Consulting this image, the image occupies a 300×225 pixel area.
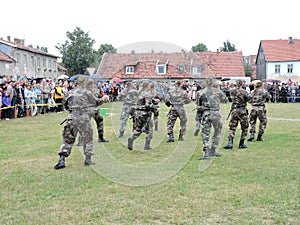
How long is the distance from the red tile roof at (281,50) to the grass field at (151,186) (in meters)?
47.2

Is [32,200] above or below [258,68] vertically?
below

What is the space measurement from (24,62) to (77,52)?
20534 mm

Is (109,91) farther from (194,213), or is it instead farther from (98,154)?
(194,213)

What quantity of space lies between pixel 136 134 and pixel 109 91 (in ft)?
60.4

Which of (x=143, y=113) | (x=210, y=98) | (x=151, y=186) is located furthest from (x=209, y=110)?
(x=151, y=186)

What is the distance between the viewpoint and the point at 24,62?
44156 mm

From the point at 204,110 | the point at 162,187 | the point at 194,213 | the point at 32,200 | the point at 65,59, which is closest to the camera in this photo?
the point at 194,213

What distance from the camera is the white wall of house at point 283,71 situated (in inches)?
2149

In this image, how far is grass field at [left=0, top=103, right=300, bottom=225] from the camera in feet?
17.5

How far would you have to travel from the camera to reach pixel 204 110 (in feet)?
30.1

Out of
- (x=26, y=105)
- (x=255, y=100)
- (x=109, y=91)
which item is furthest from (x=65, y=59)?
(x=255, y=100)

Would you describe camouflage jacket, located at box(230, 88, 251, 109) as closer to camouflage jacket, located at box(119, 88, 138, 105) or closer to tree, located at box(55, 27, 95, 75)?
camouflage jacket, located at box(119, 88, 138, 105)

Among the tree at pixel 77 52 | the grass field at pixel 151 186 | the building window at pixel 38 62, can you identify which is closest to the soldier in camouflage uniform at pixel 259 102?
the grass field at pixel 151 186

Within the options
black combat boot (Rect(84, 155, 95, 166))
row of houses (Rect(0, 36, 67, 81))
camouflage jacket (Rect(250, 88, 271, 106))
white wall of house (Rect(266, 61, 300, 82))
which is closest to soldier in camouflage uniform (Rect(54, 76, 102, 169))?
black combat boot (Rect(84, 155, 95, 166))
